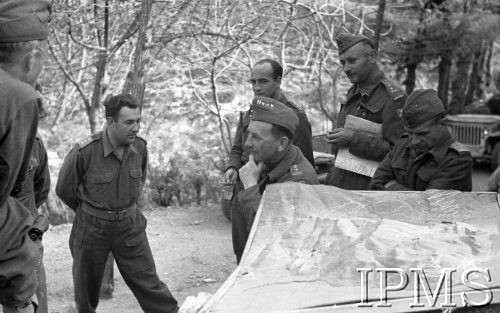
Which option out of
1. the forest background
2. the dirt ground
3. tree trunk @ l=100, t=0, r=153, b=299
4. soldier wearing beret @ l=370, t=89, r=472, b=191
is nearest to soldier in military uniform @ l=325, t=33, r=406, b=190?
soldier wearing beret @ l=370, t=89, r=472, b=191

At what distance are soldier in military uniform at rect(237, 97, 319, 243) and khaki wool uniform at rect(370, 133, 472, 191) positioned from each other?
0.63 m

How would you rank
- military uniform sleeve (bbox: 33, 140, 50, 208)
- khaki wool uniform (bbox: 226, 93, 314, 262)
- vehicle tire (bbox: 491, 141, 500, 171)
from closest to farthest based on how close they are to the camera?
military uniform sleeve (bbox: 33, 140, 50, 208) < khaki wool uniform (bbox: 226, 93, 314, 262) < vehicle tire (bbox: 491, 141, 500, 171)

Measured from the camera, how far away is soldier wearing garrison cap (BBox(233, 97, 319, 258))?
16.2ft

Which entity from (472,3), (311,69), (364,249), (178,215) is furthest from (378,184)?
(472,3)

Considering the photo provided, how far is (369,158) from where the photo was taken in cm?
585

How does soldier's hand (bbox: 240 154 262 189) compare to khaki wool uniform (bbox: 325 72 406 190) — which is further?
khaki wool uniform (bbox: 325 72 406 190)

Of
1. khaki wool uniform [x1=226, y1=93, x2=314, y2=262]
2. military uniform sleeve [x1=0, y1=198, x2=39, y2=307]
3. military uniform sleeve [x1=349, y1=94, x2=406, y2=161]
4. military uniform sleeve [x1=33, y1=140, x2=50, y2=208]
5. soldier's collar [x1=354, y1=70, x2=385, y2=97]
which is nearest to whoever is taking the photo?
military uniform sleeve [x1=0, y1=198, x2=39, y2=307]

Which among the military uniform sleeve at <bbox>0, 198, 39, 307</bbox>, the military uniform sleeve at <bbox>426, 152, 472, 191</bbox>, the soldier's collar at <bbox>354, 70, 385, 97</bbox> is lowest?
the military uniform sleeve at <bbox>0, 198, 39, 307</bbox>

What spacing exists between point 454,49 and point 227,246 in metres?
7.78

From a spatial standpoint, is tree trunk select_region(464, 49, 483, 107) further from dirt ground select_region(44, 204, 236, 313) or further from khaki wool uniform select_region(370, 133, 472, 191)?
khaki wool uniform select_region(370, 133, 472, 191)

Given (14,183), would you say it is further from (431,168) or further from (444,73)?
(444,73)

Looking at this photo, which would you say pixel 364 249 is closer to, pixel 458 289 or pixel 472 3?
pixel 458 289

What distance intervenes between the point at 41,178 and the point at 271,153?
1.66 m

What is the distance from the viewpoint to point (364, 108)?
19.9ft
